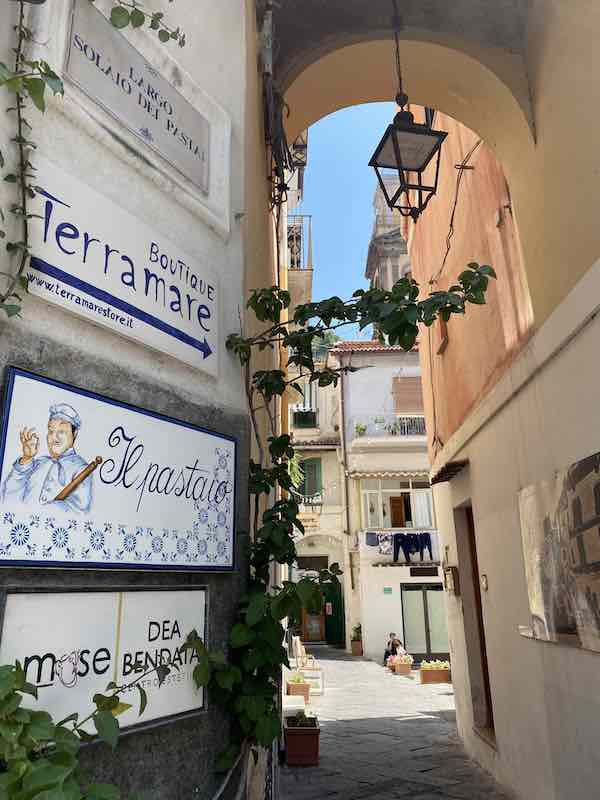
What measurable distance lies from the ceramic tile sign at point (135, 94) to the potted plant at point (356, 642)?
2152 cm

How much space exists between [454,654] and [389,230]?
79.4 ft

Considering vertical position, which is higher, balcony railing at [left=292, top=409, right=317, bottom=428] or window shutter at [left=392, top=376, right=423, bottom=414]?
balcony railing at [left=292, top=409, right=317, bottom=428]

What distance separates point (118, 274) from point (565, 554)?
11.9 ft

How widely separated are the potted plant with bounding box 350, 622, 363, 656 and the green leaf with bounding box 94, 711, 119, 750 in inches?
860

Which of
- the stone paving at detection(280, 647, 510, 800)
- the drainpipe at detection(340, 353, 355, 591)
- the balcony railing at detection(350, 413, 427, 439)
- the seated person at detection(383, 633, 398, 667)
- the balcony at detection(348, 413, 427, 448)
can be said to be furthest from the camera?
the drainpipe at detection(340, 353, 355, 591)

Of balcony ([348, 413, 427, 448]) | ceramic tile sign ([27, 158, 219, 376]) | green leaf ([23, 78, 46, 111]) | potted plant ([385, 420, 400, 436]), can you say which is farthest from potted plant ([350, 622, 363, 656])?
green leaf ([23, 78, 46, 111])

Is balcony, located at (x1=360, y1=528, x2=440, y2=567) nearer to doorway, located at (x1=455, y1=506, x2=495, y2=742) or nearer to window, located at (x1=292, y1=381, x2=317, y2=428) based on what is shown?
window, located at (x1=292, y1=381, x2=317, y2=428)

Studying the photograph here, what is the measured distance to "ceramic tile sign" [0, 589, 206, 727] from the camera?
1.86 m

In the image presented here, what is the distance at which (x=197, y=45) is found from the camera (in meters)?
3.26

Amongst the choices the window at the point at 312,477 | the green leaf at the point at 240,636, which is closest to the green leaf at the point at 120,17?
the green leaf at the point at 240,636

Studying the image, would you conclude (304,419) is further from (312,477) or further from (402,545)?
(402,545)

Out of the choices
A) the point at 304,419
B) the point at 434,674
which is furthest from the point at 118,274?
the point at 304,419

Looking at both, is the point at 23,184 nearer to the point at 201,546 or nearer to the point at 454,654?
the point at 201,546

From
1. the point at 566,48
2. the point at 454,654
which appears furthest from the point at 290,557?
the point at 454,654
